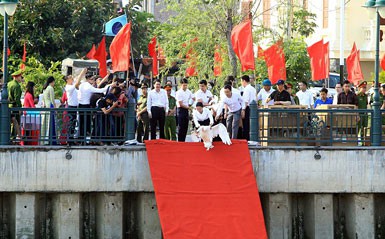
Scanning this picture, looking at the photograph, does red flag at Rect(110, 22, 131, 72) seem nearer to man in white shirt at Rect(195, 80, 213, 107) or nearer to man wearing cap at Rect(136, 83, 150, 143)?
man wearing cap at Rect(136, 83, 150, 143)

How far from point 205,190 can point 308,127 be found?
2520mm

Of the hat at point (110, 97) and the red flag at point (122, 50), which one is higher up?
the red flag at point (122, 50)

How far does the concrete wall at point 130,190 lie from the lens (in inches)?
808

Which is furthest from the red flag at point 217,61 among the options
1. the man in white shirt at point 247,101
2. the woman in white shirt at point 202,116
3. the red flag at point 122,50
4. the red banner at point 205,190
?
the red banner at point 205,190

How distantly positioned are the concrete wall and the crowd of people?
2.42 ft

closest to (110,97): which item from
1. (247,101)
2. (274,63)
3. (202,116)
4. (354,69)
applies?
(202,116)

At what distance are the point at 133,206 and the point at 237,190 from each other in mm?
2119

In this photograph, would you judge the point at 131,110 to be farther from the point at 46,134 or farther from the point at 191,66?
the point at 191,66

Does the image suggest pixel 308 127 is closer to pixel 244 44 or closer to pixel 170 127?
pixel 244 44

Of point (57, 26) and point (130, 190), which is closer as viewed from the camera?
point (130, 190)

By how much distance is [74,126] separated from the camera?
838 inches

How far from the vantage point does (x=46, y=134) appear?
70.8ft

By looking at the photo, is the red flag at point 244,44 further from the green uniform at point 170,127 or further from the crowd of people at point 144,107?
the green uniform at point 170,127

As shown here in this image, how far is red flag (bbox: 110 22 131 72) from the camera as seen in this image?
25.5 m
